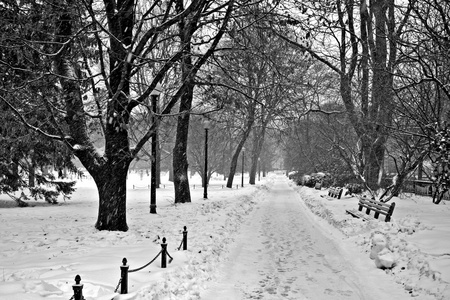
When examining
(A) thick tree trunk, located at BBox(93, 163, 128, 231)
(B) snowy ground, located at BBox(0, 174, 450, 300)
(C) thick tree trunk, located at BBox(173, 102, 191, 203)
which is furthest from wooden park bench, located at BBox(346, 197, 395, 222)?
(A) thick tree trunk, located at BBox(93, 163, 128, 231)

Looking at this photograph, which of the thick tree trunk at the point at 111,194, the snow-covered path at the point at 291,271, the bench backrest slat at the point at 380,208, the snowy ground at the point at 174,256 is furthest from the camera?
the bench backrest slat at the point at 380,208

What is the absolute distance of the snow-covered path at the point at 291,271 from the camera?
586cm

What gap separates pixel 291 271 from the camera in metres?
7.05

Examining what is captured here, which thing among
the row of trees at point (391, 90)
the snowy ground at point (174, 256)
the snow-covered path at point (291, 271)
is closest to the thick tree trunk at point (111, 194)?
the snowy ground at point (174, 256)

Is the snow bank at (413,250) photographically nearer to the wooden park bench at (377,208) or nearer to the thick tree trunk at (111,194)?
the wooden park bench at (377,208)

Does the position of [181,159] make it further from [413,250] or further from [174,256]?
[413,250]

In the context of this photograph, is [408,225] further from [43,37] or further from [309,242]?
[43,37]

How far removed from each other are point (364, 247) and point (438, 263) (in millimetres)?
2722

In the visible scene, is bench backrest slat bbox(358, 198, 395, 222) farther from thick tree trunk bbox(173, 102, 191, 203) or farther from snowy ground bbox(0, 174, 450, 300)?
thick tree trunk bbox(173, 102, 191, 203)

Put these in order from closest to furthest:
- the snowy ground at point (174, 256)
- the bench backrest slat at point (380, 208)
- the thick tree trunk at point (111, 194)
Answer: the snowy ground at point (174, 256), the thick tree trunk at point (111, 194), the bench backrest slat at point (380, 208)

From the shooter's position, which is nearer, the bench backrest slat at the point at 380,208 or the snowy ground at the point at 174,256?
the snowy ground at the point at 174,256

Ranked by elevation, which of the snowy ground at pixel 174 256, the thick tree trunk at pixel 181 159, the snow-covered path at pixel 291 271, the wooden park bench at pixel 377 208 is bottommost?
the snow-covered path at pixel 291 271

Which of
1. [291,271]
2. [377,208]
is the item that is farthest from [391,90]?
[291,271]

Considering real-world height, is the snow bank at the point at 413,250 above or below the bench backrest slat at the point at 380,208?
below
